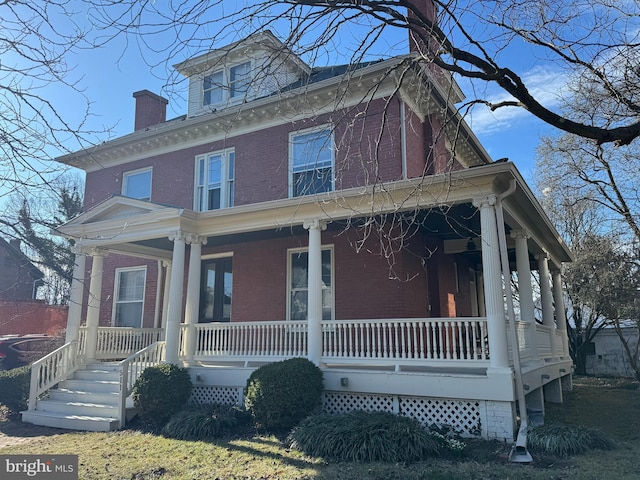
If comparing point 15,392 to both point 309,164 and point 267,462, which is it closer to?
point 267,462

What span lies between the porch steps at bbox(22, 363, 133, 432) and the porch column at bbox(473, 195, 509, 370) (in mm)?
7034

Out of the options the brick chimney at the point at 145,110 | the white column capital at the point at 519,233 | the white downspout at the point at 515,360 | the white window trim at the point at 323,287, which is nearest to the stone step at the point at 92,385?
the white window trim at the point at 323,287

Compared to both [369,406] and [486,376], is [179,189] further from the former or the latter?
[486,376]

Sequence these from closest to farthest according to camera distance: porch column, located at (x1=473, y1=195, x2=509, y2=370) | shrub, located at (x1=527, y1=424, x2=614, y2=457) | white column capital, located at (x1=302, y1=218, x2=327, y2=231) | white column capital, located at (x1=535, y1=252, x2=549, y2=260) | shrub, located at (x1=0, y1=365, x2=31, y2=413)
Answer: shrub, located at (x1=527, y1=424, x2=614, y2=457) < porch column, located at (x1=473, y1=195, x2=509, y2=370) < white column capital, located at (x1=302, y1=218, x2=327, y2=231) < shrub, located at (x1=0, y1=365, x2=31, y2=413) < white column capital, located at (x1=535, y1=252, x2=549, y2=260)

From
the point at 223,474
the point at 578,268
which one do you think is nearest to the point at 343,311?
the point at 223,474

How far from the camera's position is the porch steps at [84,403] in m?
9.66

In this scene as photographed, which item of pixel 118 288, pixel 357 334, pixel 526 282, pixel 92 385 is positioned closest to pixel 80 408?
pixel 92 385

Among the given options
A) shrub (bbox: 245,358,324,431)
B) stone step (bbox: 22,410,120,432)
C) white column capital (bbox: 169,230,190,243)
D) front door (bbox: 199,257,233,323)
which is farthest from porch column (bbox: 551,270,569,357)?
stone step (bbox: 22,410,120,432)

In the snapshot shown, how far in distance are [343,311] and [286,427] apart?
3860 millimetres

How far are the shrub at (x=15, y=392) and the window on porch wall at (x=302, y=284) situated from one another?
6160 millimetres

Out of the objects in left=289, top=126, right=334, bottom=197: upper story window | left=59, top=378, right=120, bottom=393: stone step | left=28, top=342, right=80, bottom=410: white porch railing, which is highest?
left=289, top=126, right=334, bottom=197: upper story window

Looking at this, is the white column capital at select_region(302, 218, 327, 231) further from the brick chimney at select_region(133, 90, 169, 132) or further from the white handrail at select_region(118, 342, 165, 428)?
the brick chimney at select_region(133, 90, 169, 132)

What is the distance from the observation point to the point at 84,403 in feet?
34.6

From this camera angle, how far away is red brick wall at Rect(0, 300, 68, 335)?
25031mm
